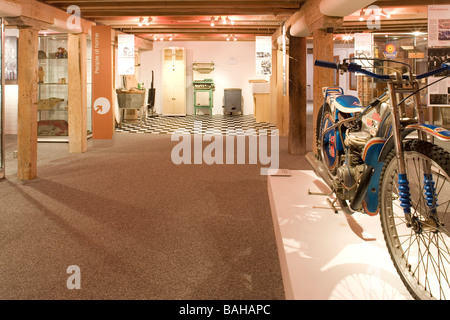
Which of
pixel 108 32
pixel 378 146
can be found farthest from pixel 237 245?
pixel 108 32

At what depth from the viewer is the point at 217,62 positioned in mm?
17281

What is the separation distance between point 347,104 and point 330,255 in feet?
4.02

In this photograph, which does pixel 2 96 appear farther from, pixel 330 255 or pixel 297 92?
pixel 330 255

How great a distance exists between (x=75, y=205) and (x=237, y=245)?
2006mm

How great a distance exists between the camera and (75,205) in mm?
4660

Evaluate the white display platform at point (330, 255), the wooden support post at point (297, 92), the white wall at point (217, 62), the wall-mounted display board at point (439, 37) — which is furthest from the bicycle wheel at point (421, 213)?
the white wall at point (217, 62)

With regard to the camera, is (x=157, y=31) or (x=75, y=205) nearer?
(x=75, y=205)

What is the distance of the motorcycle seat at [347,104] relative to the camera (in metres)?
3.26

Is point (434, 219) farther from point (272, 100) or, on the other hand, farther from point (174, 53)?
point (174, 53)

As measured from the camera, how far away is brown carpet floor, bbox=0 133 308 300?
2734 mm

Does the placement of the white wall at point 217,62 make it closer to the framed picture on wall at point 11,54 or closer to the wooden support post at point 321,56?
the framed picture on wall at point 11,54

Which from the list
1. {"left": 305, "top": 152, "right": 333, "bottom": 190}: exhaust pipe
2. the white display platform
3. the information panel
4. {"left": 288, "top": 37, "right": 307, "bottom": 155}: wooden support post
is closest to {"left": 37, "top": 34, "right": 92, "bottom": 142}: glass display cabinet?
the information panel

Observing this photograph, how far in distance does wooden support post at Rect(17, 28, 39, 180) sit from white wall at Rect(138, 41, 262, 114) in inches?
441
